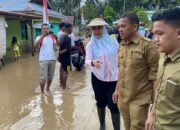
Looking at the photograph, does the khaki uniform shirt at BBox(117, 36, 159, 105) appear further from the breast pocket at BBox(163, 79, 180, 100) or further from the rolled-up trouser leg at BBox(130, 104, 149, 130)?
the breast pocket at BBox(163, 79, 180, 100)

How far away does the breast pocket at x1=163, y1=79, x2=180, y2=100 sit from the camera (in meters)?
2.13

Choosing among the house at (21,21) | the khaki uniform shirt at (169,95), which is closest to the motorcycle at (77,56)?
the house at (21,21)

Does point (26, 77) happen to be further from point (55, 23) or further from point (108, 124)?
point (55, 23)

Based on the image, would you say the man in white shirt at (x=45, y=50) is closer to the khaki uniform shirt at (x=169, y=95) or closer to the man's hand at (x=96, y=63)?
the man's hand at (x=96, y=63)

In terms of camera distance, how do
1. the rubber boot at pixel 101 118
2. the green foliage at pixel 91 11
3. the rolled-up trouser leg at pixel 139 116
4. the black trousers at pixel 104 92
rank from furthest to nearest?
the green foliage at pixel 91 11 → the rubber boot at pixel 101 118 → the black trousers at pixel 104 92 → the rolled-up trouser leg at pixel 139 116

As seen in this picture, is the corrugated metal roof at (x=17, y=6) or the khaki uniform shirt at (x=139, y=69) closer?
the khaki uniform shirt at (x=139, y=69)

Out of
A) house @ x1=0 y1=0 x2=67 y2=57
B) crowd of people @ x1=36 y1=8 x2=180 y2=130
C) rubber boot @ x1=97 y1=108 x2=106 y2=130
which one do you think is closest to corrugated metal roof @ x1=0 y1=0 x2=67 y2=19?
house @ x1=0 y1=0 x2=67 y2=57

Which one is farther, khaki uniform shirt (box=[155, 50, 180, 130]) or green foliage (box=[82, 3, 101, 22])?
green foliage (box=[82, 3, 101, 22])

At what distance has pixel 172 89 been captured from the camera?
85.0 inches

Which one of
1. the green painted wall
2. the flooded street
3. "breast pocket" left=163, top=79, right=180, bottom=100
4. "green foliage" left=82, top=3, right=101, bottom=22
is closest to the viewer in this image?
"breast pocket" left=163, top=79, right=180, bottom=100

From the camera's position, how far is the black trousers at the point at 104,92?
4.79 meters

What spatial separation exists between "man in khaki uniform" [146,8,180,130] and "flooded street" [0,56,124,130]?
3175mm

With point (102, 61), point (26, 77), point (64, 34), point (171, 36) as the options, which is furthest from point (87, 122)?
point (26, 77)

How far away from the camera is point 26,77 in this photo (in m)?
10.9
